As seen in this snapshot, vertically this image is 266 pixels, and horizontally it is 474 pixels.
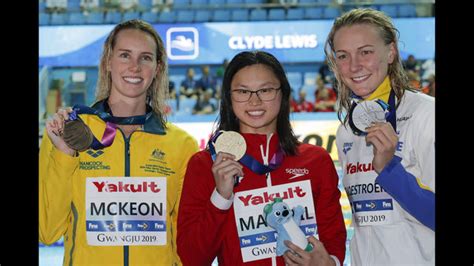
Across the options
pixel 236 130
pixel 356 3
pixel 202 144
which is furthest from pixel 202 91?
pixel 236 130

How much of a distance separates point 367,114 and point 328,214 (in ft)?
1.37

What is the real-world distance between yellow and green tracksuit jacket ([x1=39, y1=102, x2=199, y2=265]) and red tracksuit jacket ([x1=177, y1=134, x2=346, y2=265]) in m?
0.14

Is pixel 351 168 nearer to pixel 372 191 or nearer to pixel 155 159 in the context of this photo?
pixel 372 191

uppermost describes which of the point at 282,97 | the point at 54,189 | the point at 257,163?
the point at 282,97

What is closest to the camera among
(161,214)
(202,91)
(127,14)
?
(161,214)

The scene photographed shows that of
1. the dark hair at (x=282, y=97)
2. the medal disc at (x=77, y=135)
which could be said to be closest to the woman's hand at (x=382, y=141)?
the dark hair at (x=282, y=97)

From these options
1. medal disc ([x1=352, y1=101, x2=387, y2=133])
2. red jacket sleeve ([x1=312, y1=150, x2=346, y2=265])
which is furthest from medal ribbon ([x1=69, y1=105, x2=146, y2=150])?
medal disc ([x1=352, y1=101, x2=387, y2=133])

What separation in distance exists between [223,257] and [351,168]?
0.64 meters

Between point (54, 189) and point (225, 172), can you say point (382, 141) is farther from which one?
point (54, 189)

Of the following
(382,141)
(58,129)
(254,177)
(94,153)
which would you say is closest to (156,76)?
(94,153)

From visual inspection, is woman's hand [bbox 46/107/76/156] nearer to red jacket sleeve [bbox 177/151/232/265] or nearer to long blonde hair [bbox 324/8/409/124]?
red jacket sleeve [bbox 177/151/232/265]

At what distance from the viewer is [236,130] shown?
2.88 m

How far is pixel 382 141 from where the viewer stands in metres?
2.54

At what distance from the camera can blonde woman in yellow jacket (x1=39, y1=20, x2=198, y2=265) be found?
273 centimetres
